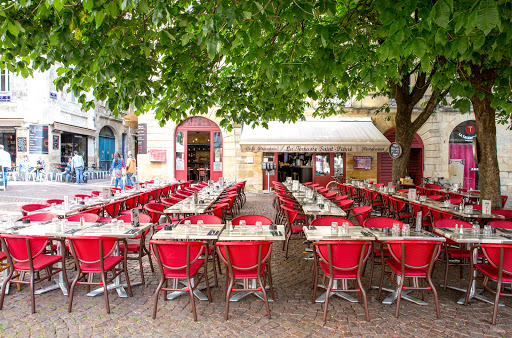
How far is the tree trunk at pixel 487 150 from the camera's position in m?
6.64

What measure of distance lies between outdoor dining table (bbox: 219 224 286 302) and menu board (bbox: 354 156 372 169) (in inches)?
475

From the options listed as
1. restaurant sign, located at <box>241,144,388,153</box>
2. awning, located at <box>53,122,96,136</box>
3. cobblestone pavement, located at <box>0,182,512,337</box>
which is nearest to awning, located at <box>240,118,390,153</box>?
restaurant sign, located at <box>241,144,388,153</box>

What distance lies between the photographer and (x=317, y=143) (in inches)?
510

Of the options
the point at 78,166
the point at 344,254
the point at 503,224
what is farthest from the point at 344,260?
the point at 78,166

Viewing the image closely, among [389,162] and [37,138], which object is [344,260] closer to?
[389,162]

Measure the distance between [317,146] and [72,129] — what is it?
17117 millimetres

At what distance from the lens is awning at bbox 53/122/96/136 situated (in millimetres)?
20897

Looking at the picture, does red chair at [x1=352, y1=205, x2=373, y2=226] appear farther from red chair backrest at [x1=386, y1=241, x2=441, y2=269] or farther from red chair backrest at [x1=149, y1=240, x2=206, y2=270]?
red chair backrest at [x1=149, y1=240, x2=206, y2=270]

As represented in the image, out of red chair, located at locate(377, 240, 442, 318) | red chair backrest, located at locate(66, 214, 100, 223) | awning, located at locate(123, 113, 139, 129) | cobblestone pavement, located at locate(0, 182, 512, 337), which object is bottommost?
cobblestone pavement, located at locate(0, 182, 512, 337)

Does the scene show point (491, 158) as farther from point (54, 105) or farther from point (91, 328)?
point (54, 105)

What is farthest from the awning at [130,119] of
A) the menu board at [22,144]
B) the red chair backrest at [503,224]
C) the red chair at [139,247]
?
the red chair backrest at [503,224]

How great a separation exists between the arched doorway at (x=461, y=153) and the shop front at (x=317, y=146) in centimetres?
363

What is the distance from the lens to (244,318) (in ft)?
11.6

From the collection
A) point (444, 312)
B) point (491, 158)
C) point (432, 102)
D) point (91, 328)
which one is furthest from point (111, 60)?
point (432, 102)
